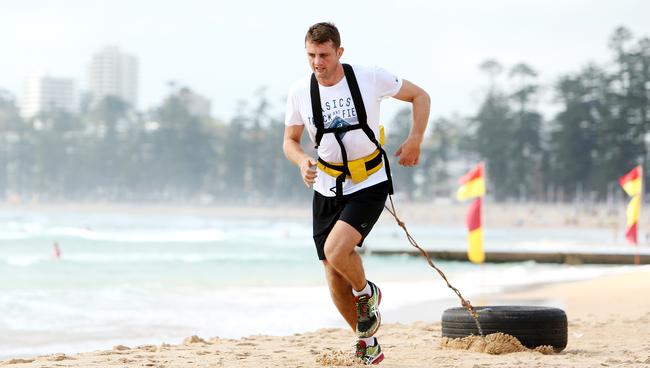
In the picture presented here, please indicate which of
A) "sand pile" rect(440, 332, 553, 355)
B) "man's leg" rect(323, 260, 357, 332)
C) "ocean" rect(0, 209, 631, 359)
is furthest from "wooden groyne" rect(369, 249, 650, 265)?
"man's leg" rect(323, 260, 357, 332)

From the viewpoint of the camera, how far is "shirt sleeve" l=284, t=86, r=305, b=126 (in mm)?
5785

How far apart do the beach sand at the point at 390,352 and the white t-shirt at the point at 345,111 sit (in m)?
1.01

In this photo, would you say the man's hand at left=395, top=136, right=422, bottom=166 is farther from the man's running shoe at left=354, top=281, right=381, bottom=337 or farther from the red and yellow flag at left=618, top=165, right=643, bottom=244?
the red and yellow flag at left=618, top=165, right=643, bottom=244

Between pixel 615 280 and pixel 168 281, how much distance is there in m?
8.24

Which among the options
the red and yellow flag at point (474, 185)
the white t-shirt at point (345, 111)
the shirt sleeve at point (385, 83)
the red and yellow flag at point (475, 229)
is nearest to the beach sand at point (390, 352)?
the white t-shirt at point (345, 111)

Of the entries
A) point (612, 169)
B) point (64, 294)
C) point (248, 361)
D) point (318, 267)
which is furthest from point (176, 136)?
point (248, 361)

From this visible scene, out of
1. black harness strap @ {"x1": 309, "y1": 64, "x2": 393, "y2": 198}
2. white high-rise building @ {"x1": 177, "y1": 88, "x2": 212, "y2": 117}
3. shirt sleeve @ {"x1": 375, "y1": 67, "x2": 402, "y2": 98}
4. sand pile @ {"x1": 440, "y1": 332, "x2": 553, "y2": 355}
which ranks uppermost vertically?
white high-rise building @ {"x1": 177, "y1": 88, "x2": 212, "y2": 117}

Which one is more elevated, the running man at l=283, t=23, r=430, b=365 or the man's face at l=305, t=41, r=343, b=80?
the man's face at l=305, t=41, r=343, b=80

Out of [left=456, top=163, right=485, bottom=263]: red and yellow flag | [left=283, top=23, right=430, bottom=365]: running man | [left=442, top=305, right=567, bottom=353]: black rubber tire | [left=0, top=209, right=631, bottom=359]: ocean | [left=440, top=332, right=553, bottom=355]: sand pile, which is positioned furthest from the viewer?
[left=456, top=163, right=485, bottom=263]: red and yellow flag

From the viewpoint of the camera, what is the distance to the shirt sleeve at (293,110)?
579 cm

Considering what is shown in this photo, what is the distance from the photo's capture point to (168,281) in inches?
832

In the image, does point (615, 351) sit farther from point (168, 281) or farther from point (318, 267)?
point (318, 267)

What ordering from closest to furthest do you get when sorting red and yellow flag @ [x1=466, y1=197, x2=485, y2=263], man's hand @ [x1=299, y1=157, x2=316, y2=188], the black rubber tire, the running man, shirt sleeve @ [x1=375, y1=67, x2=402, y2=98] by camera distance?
man's hand @ [x1=299, y1=157, x2=316, y2=188] < the running man < shirt sleeve @ [x1=375, y1=67, x2=402, y2=98] < the black rubber tire < red and yellow flag @ [x1=466, y1=197, x2=485, y2=263]

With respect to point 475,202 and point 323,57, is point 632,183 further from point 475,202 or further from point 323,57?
point 323,57
